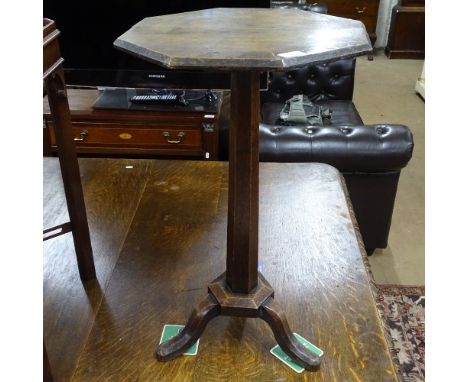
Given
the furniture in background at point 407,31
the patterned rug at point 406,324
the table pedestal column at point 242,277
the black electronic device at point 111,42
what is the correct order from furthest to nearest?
1. the furniture in background at point 407,31
2. the black electronic device at point 111,42
3. the patterned rug at point 406,324
4. the table pedestal column at point 242,277

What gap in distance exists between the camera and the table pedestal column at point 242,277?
2.48 feet

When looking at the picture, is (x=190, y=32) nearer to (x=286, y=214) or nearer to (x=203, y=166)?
(x=286, y=214)

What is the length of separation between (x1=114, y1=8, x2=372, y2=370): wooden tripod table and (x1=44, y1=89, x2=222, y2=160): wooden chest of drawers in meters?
1.15

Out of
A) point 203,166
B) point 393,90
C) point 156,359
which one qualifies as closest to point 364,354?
point 156,359

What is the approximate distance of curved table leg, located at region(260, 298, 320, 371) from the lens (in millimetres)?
804

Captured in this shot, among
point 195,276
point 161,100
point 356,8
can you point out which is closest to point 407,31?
point 356,8

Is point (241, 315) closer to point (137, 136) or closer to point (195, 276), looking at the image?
point (195, 276)

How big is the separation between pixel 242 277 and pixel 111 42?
1592mm

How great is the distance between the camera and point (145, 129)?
2070 mm

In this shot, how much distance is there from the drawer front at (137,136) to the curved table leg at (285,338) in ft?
4.31

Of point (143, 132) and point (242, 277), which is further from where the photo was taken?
point (143, 132)

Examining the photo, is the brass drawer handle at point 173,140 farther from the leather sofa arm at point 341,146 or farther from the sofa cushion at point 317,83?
the sofa cushion at point 317,83

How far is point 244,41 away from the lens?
664mm

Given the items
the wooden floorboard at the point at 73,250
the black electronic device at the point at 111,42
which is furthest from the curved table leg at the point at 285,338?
the black electronic device at the point at 111,42
